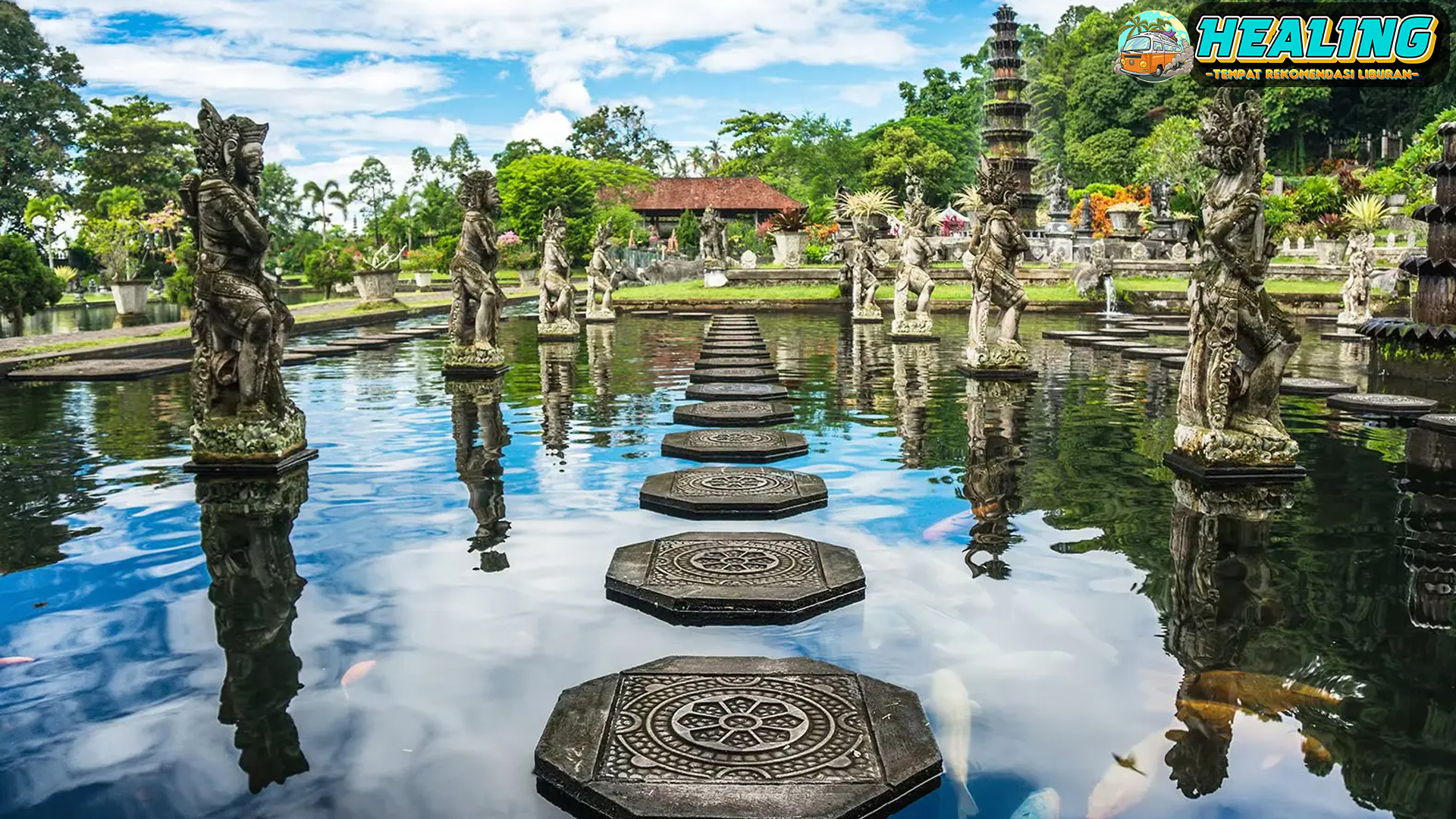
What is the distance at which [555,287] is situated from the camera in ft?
63.9

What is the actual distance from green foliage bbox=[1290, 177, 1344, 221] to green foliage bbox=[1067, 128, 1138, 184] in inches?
827

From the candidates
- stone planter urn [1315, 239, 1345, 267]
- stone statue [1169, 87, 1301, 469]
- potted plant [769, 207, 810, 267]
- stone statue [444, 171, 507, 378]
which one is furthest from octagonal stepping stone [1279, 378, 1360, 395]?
potted plant [769, 207, 810, 267]

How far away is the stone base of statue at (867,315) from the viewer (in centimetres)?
2323

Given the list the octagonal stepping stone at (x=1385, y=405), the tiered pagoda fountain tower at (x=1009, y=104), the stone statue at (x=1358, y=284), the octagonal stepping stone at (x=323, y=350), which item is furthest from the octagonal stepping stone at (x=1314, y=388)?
the tiered pagoda fountain tower at (x=1009, y=104)

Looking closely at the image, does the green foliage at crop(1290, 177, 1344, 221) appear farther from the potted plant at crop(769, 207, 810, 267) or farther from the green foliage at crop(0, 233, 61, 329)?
the green foliage at crop(0, 233, 61, 329)

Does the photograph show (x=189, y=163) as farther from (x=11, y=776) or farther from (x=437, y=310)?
(x=11, y=776)

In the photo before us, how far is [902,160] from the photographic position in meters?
55.3

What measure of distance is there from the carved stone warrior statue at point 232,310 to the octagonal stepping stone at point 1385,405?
10.1m

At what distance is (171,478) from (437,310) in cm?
2440

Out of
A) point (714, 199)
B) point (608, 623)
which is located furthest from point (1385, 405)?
point (714, 199)

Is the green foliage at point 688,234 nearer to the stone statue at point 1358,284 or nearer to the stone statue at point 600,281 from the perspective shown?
the stone statue at point 600,281

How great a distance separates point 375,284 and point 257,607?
26257 millimetres

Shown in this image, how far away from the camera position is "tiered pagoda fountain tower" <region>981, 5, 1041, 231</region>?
2338 inches

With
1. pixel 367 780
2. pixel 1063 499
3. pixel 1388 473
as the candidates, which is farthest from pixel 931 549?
pixel 1388 473
